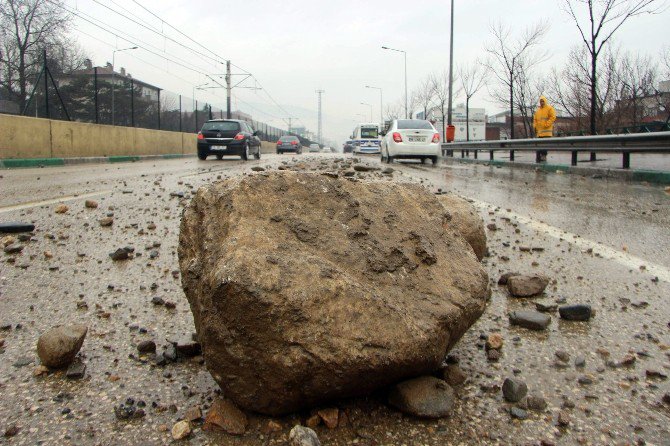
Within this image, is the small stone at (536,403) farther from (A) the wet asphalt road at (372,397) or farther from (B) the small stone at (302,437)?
(B) the small stone at (302,437)

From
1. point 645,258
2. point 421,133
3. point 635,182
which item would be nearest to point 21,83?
point 421,133

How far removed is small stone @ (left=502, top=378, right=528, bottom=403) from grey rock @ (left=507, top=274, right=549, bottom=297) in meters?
1.06

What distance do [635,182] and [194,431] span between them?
34.2 ft

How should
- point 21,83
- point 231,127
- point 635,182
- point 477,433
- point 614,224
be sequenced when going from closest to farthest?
point 477,433 → point 614,224 → point 635,182 → point 231,127 → point 21,83

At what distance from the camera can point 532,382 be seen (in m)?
1.82

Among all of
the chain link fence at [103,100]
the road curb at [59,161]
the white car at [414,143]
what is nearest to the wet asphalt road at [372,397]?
the road curb at [59,161]

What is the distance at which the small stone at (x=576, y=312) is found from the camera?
2.40 meters

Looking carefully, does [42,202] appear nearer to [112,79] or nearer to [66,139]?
[66,139]

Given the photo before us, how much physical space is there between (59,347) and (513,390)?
63.5 inches

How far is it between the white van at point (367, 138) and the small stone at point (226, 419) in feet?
137

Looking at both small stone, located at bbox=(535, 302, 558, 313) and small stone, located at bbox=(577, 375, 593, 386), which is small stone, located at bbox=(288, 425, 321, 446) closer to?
small stone, located at bbox=(577, 375, 593, 386)

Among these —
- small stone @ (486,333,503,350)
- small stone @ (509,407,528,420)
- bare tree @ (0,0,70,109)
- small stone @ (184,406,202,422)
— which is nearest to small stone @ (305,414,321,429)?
small stone @ (184,406,202,422)

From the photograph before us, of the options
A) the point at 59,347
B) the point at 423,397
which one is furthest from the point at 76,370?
the point at 423,397

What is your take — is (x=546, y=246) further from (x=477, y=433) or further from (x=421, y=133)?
(x=421, y=133)
